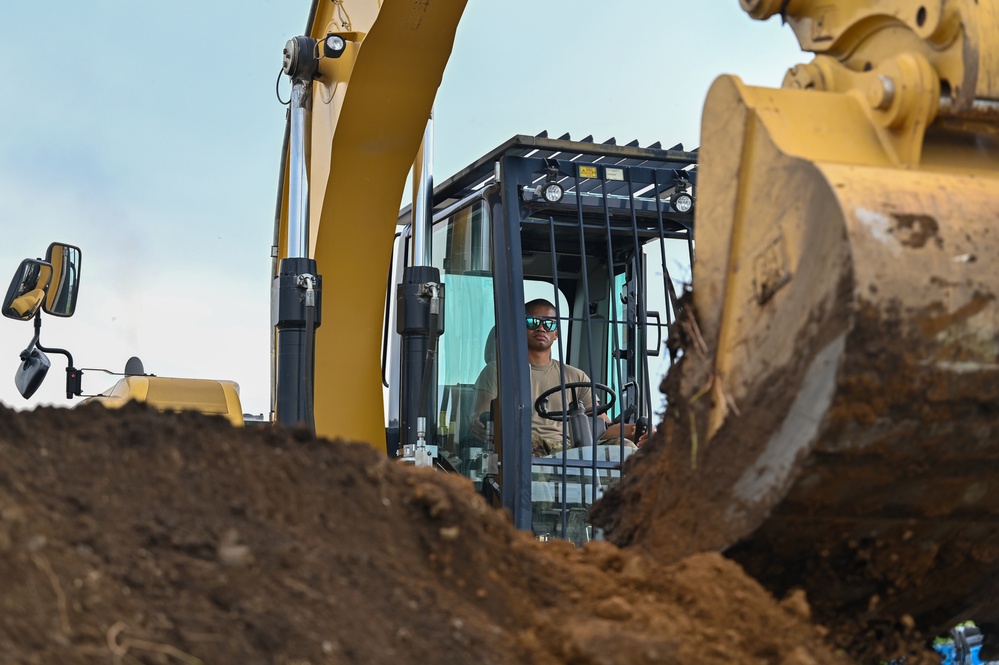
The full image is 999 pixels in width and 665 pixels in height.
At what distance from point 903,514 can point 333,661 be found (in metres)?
→ 1.16

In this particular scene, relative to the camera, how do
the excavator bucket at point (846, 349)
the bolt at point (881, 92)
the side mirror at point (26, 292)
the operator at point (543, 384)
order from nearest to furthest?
the excavator bucket at point (846, 349), the bolt at point (881, 92), the side mirror at point (26, 292), the operator at point (543, 384)

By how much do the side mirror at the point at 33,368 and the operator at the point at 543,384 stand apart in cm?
161

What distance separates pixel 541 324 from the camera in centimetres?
489

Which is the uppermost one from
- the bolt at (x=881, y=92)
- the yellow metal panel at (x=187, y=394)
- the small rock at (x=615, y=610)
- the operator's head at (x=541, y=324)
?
the bolt at (x=881, y=92)

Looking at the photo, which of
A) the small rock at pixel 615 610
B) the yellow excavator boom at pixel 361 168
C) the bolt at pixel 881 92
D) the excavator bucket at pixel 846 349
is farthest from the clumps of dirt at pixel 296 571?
Result: the yellow excavator boom at pixel 361 168

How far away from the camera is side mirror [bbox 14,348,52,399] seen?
425cm

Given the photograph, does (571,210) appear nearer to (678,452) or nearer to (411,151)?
(411,151)

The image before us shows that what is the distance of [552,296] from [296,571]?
10.4 feet

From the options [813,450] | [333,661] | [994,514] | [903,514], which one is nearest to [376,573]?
[333,661]

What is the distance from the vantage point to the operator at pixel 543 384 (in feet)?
15.8

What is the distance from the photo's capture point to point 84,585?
173 centimetres

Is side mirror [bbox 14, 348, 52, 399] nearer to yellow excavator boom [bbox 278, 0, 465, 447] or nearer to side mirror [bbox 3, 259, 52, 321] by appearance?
side mirror [bbox 3, 259, 52, 321]

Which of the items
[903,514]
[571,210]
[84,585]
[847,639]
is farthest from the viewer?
[571,210]

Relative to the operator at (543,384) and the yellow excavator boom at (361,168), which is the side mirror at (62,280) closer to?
the yellow excavator boom at (361,168)
